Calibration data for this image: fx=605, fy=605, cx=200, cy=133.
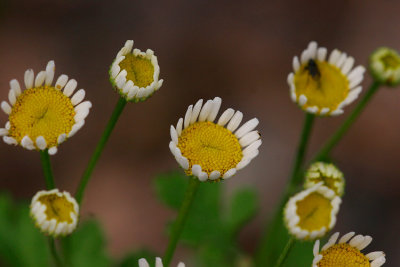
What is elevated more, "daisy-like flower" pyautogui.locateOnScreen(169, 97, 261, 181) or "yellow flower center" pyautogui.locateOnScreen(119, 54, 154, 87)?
"yellow flower center" pyautogui.locateOnScreen(119, 54, 154, 87)

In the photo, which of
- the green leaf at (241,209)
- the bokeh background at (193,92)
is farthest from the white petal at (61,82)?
the bokeh background at (193,92)

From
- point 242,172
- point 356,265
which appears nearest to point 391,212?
point 242,172

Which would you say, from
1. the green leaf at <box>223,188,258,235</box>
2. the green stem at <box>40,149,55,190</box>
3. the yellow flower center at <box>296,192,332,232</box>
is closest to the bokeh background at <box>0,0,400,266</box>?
the green leaf at <box>223,188,258,235</box>

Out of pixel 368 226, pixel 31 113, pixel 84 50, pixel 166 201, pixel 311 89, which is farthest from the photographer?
pixel 84 50

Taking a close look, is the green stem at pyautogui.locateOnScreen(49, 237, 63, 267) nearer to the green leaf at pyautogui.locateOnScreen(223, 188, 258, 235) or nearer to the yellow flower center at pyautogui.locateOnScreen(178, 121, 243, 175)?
the yellow flower center at pyautogui.locateOnScreen(178, 121, 243, 175)

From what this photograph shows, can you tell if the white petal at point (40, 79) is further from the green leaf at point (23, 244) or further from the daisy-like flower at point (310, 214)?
the daisy-like flower at point (310, 214)

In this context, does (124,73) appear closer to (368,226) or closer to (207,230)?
(207,230)

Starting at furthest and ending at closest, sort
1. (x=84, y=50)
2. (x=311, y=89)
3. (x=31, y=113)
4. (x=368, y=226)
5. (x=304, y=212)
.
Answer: (x=84, y=50), (x=368, y=226), (x=311, y=89), (x=31, y=113), (x=304, y=212)
